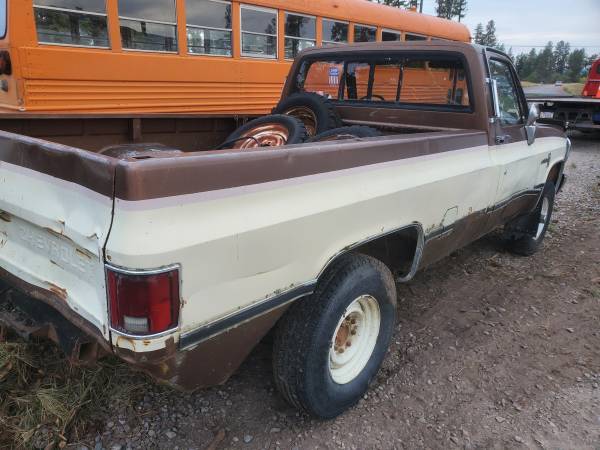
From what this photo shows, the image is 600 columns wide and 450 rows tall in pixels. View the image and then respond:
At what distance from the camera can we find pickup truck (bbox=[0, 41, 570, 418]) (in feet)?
5.26

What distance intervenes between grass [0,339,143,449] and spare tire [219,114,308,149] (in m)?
1.79

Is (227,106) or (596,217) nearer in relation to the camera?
(596,217)

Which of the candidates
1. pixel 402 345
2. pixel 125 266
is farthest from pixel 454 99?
pixel 125 266

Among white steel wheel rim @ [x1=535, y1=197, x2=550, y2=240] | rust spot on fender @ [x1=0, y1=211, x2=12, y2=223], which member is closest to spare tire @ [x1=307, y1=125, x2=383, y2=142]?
rust spot on fender @ [x1=0, y1=211, x2=12, y2=223]

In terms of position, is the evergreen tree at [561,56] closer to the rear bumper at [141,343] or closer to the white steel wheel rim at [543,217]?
the white steel wheel rim at [543,217]

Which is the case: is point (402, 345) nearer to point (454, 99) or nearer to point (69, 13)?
point (454, 99)

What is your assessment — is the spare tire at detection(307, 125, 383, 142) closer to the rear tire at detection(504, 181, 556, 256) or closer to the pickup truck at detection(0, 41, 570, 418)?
the pickup truck at detection(0, 41, 570, 418)

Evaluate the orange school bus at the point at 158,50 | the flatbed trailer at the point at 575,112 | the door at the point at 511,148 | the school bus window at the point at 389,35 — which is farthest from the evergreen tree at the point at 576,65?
the door at the point at 511,148

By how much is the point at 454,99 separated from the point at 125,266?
2.85 meters

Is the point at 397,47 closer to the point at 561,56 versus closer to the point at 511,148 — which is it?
the point at 511,148

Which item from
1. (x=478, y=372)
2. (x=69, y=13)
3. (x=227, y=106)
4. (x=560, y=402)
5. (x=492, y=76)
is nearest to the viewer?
(x=560, y=402)

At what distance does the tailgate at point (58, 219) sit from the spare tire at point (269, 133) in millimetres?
1768

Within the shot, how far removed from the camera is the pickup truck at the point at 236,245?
160cm

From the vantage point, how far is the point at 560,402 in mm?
2770
